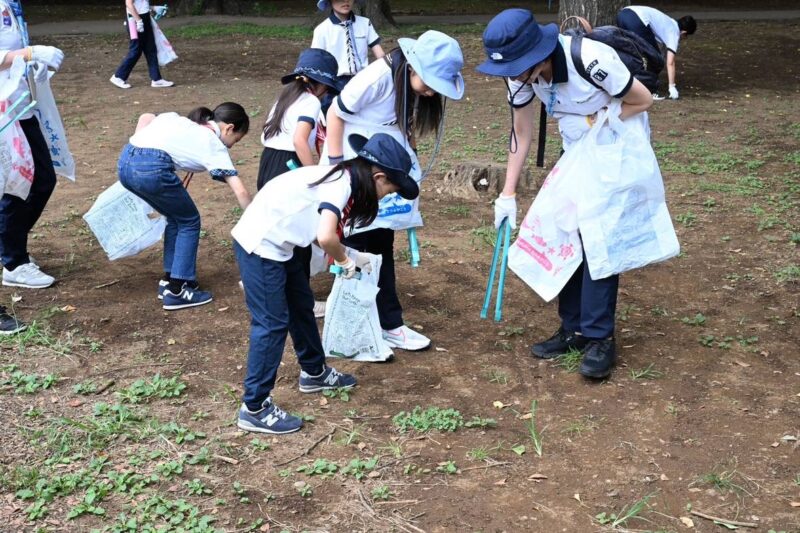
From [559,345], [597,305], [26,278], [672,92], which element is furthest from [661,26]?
[26,278]

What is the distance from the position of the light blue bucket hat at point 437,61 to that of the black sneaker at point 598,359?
4.15 ft

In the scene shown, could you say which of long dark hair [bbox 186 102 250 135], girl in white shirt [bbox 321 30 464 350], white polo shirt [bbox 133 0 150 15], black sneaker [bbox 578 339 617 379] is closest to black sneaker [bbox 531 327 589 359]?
black sneaker [bbox 578 339 617 379]

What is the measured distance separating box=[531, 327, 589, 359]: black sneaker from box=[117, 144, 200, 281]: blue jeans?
1926mm

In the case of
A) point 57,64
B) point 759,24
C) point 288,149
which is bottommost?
point 759,24

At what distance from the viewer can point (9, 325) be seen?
4535mm

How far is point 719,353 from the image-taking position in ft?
14.2

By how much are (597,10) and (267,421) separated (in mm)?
7215

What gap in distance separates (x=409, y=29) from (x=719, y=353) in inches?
466

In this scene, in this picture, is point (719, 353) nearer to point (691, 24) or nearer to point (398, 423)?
point (398, 423)

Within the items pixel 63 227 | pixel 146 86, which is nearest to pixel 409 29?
pixel 146 86

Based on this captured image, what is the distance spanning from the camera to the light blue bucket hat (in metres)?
3.82

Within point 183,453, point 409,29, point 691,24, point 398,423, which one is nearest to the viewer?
point 183,453

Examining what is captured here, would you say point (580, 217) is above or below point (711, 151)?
above

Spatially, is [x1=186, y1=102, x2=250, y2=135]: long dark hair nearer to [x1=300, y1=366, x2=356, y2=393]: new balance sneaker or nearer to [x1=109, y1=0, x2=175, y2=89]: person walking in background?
[x1=300, y1=366, x2=356, y2=393]: new balance sneaker
